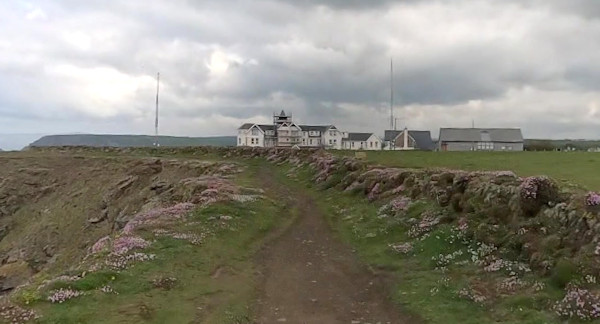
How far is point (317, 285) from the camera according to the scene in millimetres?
19906

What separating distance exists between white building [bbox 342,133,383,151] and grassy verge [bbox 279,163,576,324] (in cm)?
14611

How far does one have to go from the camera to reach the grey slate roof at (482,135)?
462ft

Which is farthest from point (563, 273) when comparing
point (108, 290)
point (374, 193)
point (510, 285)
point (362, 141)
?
point (362, 141)

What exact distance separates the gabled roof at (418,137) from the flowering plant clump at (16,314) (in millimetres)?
157888

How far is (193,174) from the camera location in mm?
65875

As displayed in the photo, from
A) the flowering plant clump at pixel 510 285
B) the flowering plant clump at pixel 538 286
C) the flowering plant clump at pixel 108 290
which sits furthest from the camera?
the flowering plant clump at pixel 510 285

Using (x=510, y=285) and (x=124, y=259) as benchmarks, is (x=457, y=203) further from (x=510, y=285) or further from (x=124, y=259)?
(x=124, y=259)

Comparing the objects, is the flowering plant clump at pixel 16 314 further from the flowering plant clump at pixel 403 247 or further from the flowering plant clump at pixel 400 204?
the flowering plant clump at pixel 400 204

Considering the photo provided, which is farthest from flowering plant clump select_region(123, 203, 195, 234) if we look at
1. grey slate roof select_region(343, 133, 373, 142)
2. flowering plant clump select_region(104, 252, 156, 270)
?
grey slate roof select_region(343, 133, 373, 142)

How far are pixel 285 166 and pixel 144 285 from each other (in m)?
52.8

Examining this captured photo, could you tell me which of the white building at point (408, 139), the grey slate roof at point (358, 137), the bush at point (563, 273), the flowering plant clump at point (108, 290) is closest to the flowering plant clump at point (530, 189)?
the bush at point (563, 273)

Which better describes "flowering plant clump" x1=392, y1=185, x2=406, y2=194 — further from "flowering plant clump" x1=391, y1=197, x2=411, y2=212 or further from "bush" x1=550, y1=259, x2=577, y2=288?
"bush" x1=550, y1=259, x2=577, y2=288

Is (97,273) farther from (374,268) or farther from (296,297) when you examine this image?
(374,268)

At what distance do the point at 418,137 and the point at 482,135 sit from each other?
111 ft
